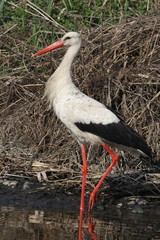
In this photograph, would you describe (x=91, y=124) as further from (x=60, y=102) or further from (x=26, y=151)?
(x=26, y=151)

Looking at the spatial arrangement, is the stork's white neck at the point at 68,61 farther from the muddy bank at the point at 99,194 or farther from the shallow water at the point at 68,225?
the shallow water at the point at 68,225

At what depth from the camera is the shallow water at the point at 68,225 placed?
567 centimetres

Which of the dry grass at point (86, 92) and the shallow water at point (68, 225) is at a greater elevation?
the dry grass at point (86, 92)

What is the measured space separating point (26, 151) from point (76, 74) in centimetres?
132

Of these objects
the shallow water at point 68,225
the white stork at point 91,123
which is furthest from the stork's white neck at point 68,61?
the shallow water at point 68,225

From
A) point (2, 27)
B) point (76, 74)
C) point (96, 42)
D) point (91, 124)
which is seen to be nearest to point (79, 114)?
point (91, 124)

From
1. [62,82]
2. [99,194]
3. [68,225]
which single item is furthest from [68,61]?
[68,225]

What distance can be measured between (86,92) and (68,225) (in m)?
2.58

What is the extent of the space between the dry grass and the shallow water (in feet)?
2.81

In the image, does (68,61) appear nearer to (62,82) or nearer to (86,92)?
(62,82)

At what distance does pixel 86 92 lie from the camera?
8258mm

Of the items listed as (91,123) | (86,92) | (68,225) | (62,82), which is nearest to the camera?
(68,225)

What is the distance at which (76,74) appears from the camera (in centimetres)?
845

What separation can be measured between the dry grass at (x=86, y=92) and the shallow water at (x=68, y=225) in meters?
0.86
